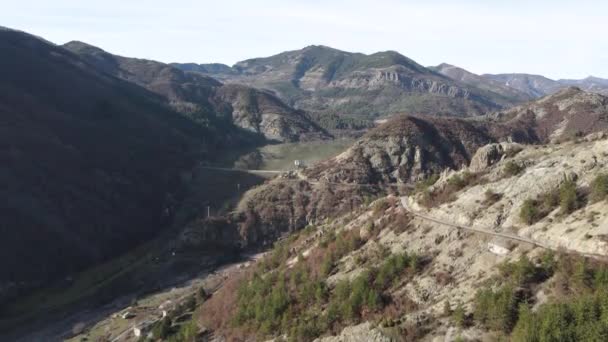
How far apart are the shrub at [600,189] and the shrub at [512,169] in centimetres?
1110

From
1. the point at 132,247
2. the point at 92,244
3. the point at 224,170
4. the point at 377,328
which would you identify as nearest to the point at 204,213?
the point at 132,247

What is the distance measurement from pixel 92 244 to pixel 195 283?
1450 inches

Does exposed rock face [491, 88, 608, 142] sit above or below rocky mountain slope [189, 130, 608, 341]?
above

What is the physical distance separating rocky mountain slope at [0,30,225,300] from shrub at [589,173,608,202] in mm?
91855

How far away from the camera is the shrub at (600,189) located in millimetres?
34803

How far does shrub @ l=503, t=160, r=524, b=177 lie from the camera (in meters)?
46.9

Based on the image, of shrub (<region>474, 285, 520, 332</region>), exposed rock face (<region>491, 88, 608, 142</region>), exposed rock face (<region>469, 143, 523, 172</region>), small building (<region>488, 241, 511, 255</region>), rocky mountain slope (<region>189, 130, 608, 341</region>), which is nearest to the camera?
shrub (<region>474, 285, 520, 332</region>)

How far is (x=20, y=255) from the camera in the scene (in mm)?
100438

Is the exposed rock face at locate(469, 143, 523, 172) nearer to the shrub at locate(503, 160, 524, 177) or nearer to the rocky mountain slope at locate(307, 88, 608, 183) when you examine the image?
the shrub at locate(503, 160, 524, 177)

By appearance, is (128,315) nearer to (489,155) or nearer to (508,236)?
(489,155)

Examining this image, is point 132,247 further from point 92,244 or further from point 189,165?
point 189,165

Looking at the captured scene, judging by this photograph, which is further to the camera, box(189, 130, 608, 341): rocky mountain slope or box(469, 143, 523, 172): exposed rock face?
box(469, 143, 523, 172): exposed rock face

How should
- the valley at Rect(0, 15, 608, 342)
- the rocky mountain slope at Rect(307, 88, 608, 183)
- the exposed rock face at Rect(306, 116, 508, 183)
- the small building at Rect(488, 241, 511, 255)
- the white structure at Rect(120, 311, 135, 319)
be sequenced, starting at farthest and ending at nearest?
the rocky mountain slope at Rect(307, 88, 608, 183) → the exposed rock face at Rect(306, 116, 508, 183) → the white structure at Rect(120, 311, 135, 319) → the small building at Rect(488, 241, 511, 255) → the valley at Rect(0, 15, 608, 342)

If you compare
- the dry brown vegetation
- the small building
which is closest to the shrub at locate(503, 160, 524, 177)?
the dry brown vegetation
